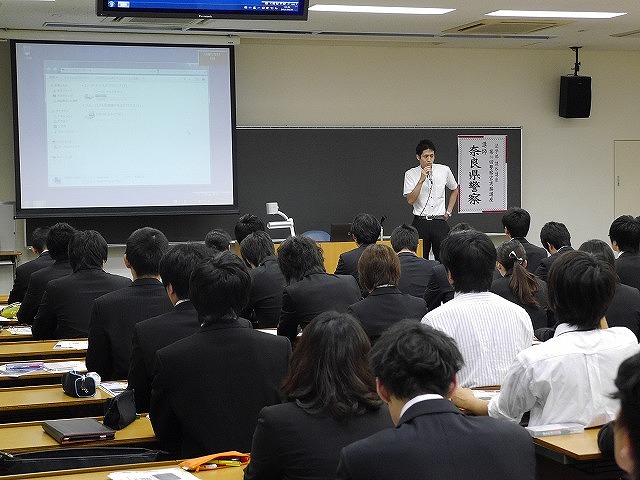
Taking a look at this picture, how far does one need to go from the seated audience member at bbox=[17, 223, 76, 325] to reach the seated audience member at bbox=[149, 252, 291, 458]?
305 cm

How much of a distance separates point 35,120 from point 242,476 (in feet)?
23.8

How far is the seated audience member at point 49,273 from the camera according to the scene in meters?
5.94

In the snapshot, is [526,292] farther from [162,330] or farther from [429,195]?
[429,195]

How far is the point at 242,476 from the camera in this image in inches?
106

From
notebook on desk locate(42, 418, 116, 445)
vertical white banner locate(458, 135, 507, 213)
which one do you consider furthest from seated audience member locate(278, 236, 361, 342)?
vertical white banner locate(458, 135, 507, 213)

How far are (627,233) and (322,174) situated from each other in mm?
5015

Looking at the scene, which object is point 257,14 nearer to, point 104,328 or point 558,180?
point 104,328

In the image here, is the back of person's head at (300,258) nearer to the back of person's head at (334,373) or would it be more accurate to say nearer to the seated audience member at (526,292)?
the seated audience member at (526,292)

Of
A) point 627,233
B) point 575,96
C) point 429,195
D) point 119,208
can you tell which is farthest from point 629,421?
point 575,96

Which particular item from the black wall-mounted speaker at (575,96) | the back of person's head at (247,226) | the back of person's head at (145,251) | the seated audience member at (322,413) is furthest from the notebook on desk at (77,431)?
the black wall-mounted speaker at (575,96)

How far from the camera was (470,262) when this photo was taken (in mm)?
3977

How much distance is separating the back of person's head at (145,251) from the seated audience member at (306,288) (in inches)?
37.7

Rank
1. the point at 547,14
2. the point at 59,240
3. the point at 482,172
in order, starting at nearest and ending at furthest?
1. the point at 59,240
2. the point at 547,14
3. the point at 482,172

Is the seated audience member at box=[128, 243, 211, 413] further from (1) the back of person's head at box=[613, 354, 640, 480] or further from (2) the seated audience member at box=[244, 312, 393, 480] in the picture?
(1) the back of person's head at box=[613, 354, 640, 480]
